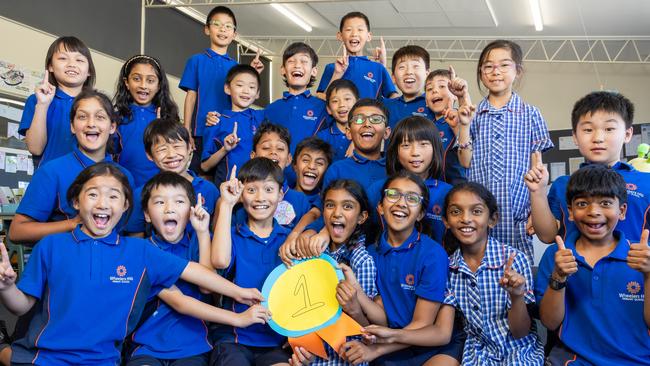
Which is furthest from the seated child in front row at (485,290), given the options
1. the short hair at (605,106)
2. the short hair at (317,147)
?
the short hair at (317,147)

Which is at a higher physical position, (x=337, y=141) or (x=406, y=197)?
(x=337, y=141)

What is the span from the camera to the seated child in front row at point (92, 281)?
210 cm

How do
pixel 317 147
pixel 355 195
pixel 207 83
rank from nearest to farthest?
pixel 355 195, pixel 317 147, pixel 207 83

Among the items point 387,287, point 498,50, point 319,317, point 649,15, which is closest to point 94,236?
point 319,317

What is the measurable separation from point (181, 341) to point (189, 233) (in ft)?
1.65

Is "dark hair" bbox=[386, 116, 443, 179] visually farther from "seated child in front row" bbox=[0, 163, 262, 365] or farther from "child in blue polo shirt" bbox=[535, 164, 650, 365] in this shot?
"seated child in front row" bbox=[0, 163, 262, 365]

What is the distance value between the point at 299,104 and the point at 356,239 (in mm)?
1567

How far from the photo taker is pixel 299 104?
159 inches

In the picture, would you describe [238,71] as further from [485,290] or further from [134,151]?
[485,290]

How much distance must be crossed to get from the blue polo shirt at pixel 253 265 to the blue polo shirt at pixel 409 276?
0.49 m

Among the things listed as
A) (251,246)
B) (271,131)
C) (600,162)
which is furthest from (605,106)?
(271,131)

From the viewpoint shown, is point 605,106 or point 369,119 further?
point 369,119

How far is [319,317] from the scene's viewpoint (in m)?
2.38

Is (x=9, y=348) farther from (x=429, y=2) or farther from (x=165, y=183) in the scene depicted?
(x=429, y=2)
